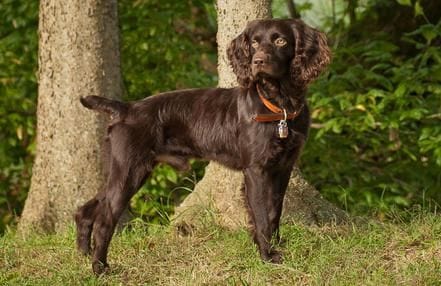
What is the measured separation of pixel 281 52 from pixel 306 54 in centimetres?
17

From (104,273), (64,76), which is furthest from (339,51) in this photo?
(104,273)

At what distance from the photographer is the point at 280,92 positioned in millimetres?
4730

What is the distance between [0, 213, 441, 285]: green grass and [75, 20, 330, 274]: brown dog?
161 millimetres

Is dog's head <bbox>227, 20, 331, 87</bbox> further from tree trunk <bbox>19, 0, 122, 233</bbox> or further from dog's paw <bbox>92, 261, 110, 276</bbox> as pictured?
tree trunk <bbox>19, 0, 122, 233</bbox>

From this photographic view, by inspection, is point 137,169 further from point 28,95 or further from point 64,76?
point 28,95

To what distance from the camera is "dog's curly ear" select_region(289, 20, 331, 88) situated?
4688 mm

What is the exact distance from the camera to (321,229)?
5.25m

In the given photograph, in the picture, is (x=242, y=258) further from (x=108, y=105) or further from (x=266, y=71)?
(x=108, y=105)

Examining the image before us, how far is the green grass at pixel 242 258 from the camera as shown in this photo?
4324mm

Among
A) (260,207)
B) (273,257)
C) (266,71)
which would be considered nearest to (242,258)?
(273,257)

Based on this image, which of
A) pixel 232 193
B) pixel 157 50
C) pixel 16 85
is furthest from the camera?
pixel 157 50

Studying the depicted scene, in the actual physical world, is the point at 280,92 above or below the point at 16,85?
above

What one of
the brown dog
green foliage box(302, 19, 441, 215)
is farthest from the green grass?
green foliage box(302, 19, 441, 215)

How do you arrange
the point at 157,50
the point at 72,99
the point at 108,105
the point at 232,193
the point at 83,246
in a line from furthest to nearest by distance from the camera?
the point at 157,50, the point at 72,99, the point at 232,193, the point at 83,246, the point at 108,105
